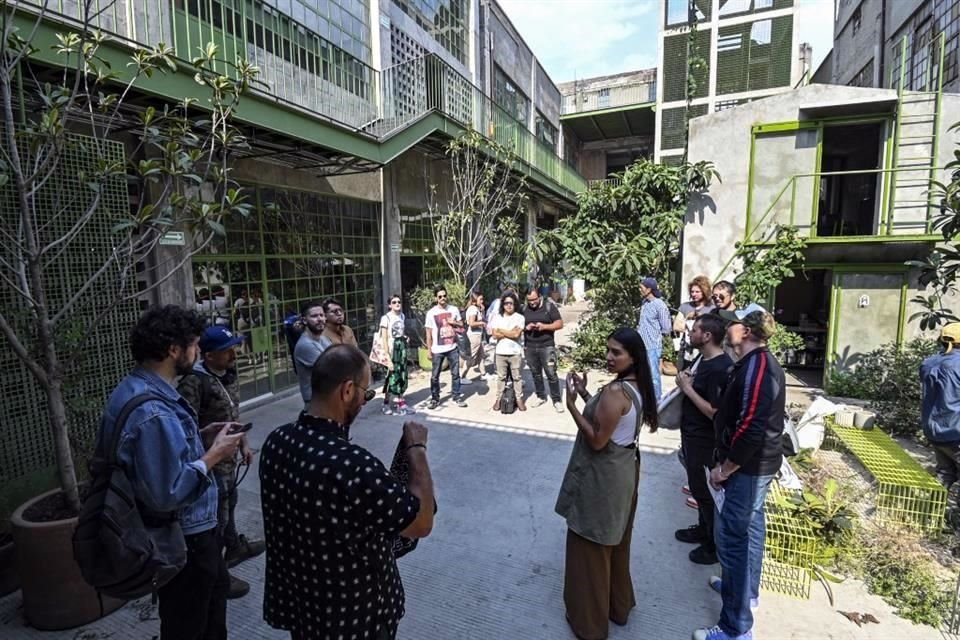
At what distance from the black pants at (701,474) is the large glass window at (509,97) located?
13596 millimetres

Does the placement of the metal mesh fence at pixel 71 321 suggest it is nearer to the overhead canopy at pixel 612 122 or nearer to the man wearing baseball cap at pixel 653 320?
the man wearing baseball cap at pixel 653 320

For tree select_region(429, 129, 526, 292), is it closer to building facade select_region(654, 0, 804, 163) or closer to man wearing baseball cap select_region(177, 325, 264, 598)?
man wearing baseball cap select_region(177, 325, 264, 598)

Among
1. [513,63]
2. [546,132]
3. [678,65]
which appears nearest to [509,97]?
[513,63]

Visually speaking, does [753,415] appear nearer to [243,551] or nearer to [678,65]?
[243,551]

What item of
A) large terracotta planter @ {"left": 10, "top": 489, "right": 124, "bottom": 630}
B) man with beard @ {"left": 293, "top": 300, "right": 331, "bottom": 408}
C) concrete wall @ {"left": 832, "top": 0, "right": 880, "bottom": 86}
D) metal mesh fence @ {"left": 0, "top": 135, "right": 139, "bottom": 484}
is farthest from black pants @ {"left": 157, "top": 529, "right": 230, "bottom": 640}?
concrete wall @ {"left": 832, "top": 0, "right": 880, "bottom": 86}

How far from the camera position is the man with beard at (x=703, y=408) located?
331cm

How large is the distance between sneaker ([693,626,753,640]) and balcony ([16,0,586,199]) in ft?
17.1

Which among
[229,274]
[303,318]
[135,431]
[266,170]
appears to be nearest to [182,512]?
[135,431]

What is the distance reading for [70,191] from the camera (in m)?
4.00

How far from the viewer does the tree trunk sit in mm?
2959

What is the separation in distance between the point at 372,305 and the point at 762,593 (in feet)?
26.6

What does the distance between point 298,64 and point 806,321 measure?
35.1 feet

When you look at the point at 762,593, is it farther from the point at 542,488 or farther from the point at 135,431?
the point at 135,431

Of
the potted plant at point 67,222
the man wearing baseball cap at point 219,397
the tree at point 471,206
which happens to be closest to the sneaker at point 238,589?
the man wearing baseball cap at point 219,397
